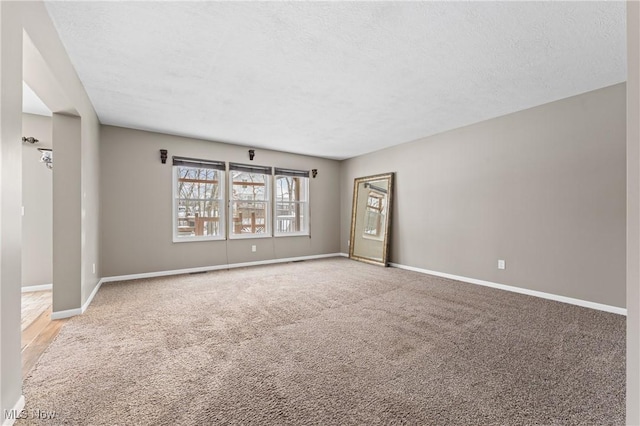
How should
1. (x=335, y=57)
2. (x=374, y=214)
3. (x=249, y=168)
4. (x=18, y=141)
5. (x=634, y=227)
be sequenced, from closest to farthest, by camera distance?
(x=634, y=227)
(x=18, y=141)
(x=335, y=57)
(x=249, y=168)
(x=374, y=214)

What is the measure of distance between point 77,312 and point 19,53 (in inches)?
→ 99.4

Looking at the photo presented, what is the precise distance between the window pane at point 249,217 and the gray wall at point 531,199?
2.91 meters

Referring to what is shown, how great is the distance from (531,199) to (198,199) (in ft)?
17.1

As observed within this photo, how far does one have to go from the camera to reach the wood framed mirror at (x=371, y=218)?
568 centimetres

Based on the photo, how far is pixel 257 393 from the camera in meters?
1.67

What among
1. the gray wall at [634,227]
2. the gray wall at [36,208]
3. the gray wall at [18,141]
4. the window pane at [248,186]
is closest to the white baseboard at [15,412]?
the gray wall at [18,141]

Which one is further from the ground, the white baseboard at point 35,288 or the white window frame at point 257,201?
the white window frame at point 257,201

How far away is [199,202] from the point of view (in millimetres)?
5199

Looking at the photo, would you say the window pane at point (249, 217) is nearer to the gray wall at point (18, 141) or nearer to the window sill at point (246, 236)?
the window sill at point (246, 236)

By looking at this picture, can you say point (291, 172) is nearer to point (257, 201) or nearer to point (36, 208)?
point (257, 201)

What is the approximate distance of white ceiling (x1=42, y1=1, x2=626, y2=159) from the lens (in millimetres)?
1976

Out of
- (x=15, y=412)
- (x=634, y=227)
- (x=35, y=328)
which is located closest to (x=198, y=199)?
(x=35, y=328)

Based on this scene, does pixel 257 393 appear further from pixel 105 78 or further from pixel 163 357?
pixel 105 78

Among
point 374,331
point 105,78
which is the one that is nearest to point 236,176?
point 105,78
